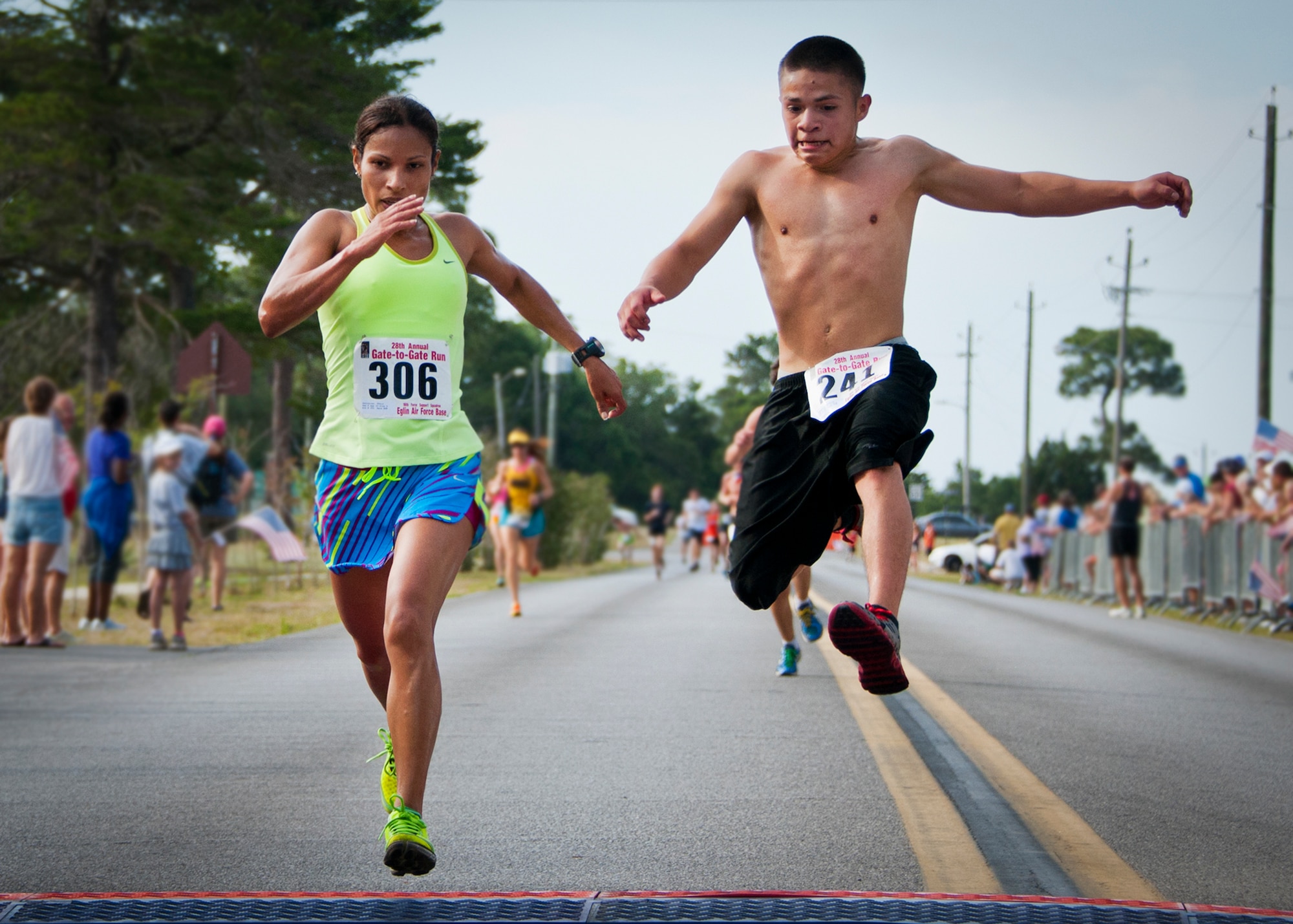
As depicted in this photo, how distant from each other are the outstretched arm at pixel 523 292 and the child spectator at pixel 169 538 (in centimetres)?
645

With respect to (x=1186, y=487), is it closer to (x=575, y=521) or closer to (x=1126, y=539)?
(x=1126, y=539)

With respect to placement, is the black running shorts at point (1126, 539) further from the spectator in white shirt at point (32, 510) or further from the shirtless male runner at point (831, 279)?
the shirtless male runner at point (831, 279)

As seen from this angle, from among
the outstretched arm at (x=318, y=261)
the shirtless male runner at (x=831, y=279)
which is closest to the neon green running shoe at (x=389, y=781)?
the outstretched arm at (x=318, y=261)

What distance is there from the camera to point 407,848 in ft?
11.2

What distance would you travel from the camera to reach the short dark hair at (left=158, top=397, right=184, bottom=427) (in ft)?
36.0

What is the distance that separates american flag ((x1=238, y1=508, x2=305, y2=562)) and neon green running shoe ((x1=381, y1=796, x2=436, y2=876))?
33.0 ft

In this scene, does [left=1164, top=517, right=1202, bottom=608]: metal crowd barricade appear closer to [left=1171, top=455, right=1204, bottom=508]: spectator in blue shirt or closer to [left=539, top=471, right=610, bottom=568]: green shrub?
[left=1171, top=455, right=1204, bottom=508]: spectator in blue shirt

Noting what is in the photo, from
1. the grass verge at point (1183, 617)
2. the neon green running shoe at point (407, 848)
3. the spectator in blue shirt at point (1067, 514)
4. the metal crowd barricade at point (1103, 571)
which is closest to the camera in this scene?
the neon green running shoe at point (407, 848)

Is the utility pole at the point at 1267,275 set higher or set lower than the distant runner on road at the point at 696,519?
higher

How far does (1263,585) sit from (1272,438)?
8.41ft

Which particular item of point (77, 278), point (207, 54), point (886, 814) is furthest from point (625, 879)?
point (77, 278)

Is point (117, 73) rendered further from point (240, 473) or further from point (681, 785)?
point (681, 785)

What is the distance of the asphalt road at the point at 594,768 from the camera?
396 cm

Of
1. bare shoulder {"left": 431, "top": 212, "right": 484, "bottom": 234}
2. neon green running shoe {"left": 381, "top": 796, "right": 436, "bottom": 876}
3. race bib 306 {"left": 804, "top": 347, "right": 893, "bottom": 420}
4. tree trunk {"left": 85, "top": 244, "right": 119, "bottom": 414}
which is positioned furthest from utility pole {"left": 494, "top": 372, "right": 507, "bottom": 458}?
neon green running shoe {"left": 381, "top": 796, "right": 436, "bottom": 876}
